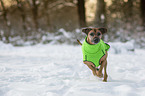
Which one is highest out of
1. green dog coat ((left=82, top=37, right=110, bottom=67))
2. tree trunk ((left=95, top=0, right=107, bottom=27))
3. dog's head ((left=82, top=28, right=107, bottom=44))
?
tree trunk ((left=95, top=0, right=107, bottom=27))

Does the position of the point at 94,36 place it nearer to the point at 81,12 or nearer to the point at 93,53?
the point at 93,53

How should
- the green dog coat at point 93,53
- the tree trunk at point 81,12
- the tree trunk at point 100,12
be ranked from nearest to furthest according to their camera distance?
the green dog coat at point 93,53 < the tree trunk at point 100,12 < the tree trunk at point 81,12

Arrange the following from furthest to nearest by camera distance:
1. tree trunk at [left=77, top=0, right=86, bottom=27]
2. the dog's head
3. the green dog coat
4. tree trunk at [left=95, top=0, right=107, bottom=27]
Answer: tree trunk at [left=77, top=0, right=86, bottom=27]
tree trunk at [left=95, top=0, right=107, bottom=27]
the green dog coat
the dog's head

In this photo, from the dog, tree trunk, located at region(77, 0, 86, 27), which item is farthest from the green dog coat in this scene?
tree trunk, located at region(77, 0, 86, 27)

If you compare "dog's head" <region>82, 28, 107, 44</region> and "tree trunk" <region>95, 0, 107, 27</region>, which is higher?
"tree trunk" <region>95, 0, 107, 27</region>

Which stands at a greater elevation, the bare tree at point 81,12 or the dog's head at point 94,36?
the bare tree at point 81,12

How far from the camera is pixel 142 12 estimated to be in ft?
45.6

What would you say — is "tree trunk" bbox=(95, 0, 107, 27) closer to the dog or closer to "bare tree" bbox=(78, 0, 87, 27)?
"bare tree" bbox=(78, 0, 87, 27)

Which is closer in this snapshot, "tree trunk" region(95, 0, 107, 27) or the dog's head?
the dog's head

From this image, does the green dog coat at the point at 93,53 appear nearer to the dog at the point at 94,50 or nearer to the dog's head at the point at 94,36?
the dog at the point at 94,50

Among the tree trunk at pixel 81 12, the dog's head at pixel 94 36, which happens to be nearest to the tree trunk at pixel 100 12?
the tree trunk at pixel 81 12

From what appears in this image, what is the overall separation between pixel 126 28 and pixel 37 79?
1089cm

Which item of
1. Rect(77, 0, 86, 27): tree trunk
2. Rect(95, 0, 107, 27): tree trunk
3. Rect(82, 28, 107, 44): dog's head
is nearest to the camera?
Rect(82, 28, 107, 44): dog's head

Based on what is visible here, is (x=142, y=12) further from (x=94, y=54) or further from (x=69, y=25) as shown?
(x=94, y=54)
